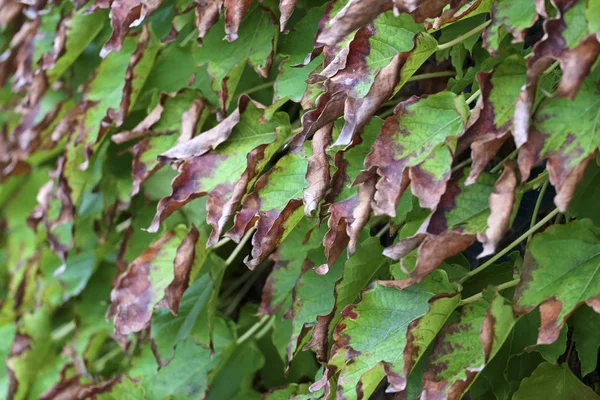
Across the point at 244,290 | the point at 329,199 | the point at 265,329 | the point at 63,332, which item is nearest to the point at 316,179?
the point at 329,199

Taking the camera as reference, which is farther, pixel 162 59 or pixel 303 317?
pixel 162 59

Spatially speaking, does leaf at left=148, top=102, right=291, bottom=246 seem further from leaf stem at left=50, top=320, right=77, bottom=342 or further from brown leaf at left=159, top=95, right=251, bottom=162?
leaf stem at left=50, top=320, right=77, bottom=342

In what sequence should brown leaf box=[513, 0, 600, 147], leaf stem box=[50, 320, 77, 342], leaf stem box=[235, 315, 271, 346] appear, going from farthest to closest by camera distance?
leaf stem box=[50, 320, 77, 342] < leaf stem box=[235, 315, 271, 346] < brown leaf box=[513, 0, 600, 147]

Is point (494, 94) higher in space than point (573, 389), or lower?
higher

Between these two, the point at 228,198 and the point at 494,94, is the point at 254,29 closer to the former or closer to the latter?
the point at 228,198

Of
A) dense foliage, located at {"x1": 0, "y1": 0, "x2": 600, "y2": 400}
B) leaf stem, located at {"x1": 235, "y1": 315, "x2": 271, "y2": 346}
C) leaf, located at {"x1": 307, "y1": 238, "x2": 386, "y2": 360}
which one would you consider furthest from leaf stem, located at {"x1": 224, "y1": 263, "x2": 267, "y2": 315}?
leaf, located at {"x1": 307, "y1": 238, "x2": 386, "y2": 360}

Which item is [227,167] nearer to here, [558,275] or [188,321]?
[188,321]

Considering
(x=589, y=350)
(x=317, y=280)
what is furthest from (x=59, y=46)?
(x=589, y=350)
